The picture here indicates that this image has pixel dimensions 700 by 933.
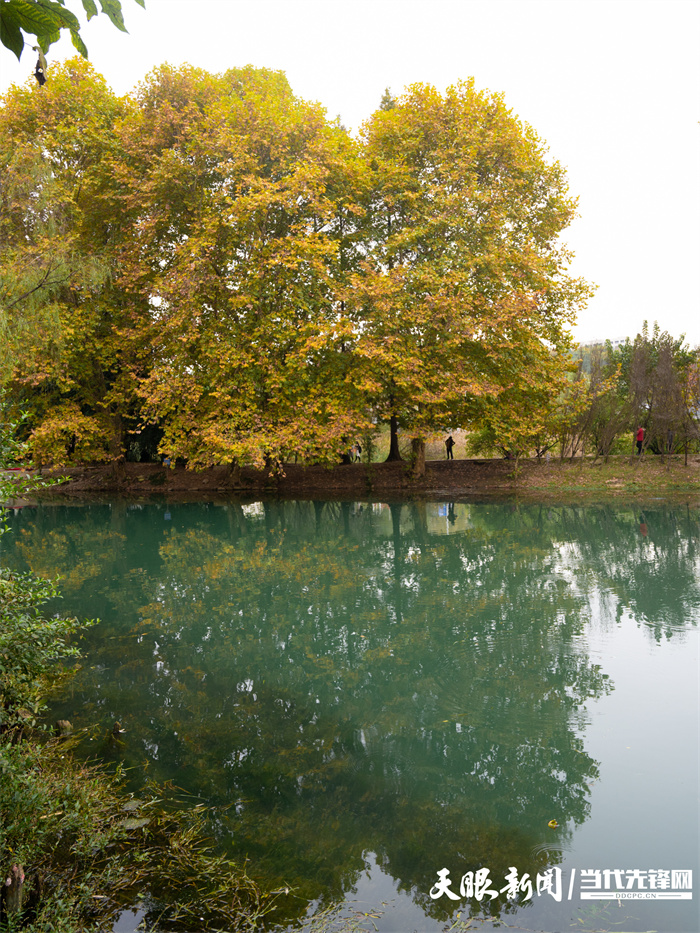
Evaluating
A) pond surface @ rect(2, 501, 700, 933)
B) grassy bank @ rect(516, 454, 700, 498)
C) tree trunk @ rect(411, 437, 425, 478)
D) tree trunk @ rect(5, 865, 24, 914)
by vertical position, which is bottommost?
pond surface @ rect(2, 501, 700, 933)

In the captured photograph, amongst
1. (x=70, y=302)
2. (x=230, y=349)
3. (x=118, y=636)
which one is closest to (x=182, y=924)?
(x=118, y=636)

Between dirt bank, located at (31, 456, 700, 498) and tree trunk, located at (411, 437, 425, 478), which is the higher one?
tree trunk, located at (411, 437, 425, 478)

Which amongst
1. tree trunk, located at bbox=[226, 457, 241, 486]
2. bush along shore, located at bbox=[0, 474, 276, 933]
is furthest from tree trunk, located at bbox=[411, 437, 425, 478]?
bush along shore, located at bbox=[0, 474, 276, 933]

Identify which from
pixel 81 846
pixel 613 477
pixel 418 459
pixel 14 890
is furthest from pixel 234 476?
pixel 14 890

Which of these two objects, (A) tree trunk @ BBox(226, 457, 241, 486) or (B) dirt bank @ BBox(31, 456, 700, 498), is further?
(A) tree trunk @ BBox(226, 457, 241, 486)

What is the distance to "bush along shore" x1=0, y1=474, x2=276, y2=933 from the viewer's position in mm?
3414

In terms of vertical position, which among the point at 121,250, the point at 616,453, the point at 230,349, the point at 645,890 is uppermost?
the point at 121,250

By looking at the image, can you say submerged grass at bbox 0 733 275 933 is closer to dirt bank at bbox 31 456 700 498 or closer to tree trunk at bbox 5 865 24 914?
tree trunk at bbox 5 865 24 914

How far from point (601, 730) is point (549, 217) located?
20.7 m

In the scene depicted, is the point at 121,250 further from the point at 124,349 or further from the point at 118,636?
the point at 118,636

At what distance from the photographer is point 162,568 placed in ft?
42.5

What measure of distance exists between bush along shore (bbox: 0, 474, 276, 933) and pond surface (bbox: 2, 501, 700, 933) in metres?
0.27

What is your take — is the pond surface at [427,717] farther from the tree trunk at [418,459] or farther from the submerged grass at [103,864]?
the tree trunk at [418,459]

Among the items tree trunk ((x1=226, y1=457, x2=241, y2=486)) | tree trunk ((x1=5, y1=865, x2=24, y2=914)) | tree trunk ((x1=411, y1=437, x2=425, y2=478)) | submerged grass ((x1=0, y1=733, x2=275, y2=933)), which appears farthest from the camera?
tree trunk ((x1=226, y1=457, x2=241, y2=486))
